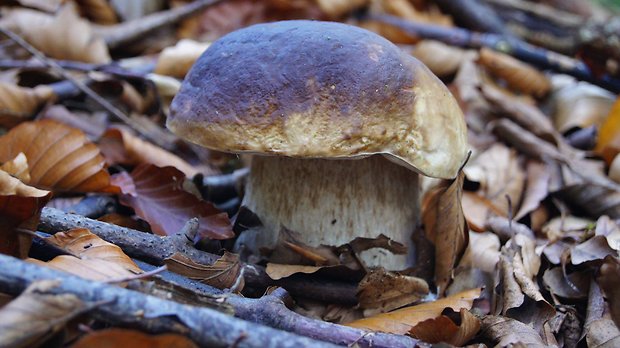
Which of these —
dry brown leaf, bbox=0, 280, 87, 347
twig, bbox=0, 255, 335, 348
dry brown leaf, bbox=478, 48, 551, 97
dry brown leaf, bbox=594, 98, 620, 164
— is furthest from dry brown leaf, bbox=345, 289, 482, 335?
dry brown leaf, bbox=478, 48, 551, 97

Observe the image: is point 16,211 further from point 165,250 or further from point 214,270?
point 214,270

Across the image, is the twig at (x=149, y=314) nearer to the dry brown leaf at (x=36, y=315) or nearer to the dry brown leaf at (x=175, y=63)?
the dry brown leaf at (x=36, y=315)

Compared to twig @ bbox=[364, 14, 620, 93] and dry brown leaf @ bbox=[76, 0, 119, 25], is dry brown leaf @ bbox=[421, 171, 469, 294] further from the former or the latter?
dry brown leaf @ bbox=[76, 0, 119, 25]

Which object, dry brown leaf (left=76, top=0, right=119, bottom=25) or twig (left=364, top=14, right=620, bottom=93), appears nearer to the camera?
twig (left=364, top=14, right=620, bottom=93)

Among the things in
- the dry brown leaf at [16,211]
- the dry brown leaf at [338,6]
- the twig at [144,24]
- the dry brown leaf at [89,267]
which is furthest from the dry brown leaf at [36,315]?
the dry brown leaf at [338,6]

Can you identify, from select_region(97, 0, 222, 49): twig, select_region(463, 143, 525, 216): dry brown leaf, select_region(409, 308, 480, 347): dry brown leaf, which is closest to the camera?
select_region(409, 308, 480, 347): dry brown leaf

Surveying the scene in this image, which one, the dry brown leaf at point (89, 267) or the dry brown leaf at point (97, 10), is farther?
the dry brown leaf at point (97, 10)
